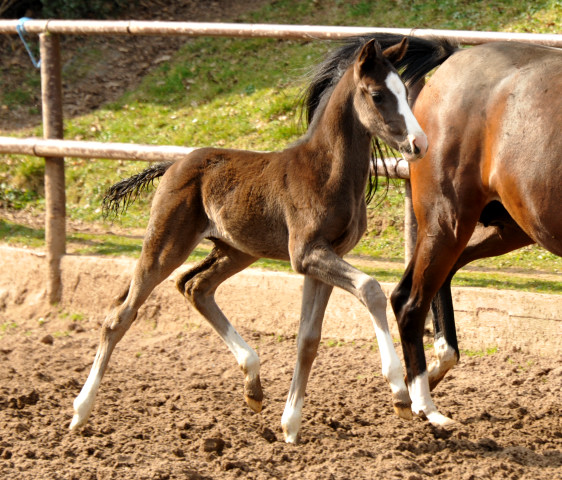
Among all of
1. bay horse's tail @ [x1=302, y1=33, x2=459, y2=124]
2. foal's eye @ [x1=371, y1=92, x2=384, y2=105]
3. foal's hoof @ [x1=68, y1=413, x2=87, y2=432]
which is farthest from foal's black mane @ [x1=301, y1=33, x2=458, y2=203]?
foal's hoof @ [x1=68, y1=413, x2=87, y2=432]

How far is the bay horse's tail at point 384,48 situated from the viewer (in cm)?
432

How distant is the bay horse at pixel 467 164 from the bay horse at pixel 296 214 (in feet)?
1.44

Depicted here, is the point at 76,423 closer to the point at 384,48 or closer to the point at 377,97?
the point at 377,97

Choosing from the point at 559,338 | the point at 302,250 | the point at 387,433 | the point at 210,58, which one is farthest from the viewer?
the point at 210,58

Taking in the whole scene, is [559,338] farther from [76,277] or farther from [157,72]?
[157,72]

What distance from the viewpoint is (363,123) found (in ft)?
12.7

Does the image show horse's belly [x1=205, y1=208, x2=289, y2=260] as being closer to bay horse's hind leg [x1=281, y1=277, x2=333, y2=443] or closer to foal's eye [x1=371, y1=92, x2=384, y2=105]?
bay horse's hind leg [x1=281, y1=277, x2=333, y2=443]

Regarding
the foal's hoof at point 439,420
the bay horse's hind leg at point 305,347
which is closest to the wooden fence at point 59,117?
the bay horse's hind leg at point 305,347

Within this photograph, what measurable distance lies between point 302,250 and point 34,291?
3.26 m

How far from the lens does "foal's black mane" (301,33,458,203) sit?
13.9 ft

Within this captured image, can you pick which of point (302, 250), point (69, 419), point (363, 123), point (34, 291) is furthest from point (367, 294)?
point (34, 291)

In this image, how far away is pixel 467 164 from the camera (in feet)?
13.9

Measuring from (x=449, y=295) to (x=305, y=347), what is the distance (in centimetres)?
111

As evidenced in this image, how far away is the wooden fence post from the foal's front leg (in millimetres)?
3079
